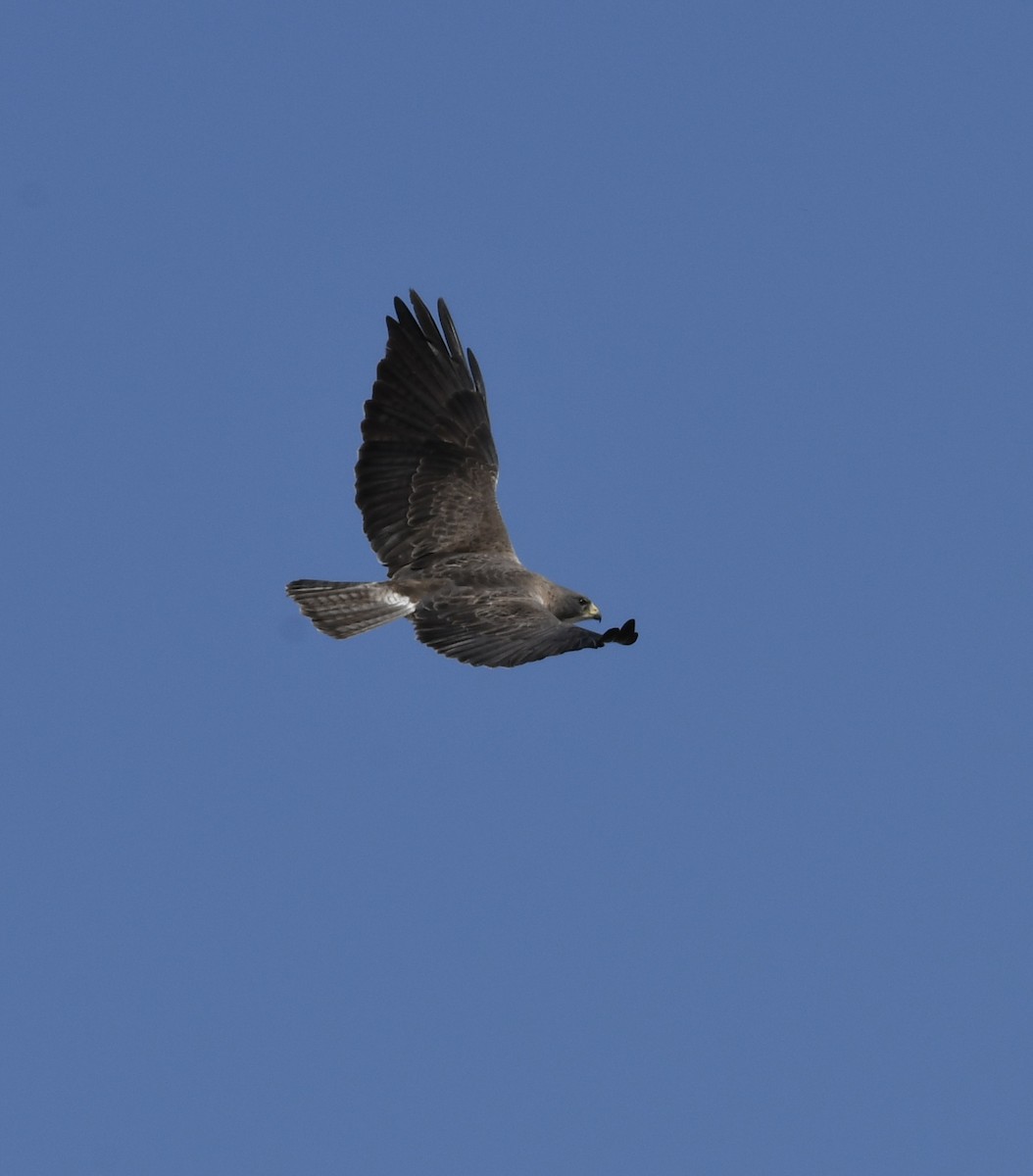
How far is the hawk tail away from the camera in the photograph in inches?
723

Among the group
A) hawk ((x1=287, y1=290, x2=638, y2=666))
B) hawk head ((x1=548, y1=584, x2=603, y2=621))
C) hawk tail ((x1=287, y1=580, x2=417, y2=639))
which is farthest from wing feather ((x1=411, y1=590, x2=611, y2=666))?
hawk head ((x1=548, y1=584, x2=603, y2=621))

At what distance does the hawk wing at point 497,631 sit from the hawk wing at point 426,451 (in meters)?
1.46

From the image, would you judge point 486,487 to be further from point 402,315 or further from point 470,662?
point 470,662

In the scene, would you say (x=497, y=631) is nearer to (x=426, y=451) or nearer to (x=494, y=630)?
(x=494, y=630)

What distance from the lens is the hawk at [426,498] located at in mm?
18484

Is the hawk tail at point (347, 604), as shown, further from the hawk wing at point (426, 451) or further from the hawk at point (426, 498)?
the hawk wing at point (426, 451)

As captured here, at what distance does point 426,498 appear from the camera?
19641mm

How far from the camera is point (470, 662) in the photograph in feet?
51.7

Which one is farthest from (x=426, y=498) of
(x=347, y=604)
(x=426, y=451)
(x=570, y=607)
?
(x=570, y=607)

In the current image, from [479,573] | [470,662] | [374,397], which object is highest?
[374,397]

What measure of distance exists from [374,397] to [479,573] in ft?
7.74

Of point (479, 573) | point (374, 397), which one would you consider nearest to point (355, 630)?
point (479, 573)

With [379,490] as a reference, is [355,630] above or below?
below

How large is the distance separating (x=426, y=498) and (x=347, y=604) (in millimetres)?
1717
